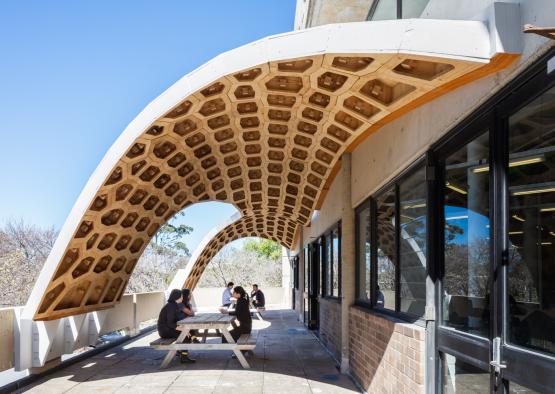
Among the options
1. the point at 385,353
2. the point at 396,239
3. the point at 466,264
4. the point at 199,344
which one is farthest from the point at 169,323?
the point at 466,264

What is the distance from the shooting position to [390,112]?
21.0 feet

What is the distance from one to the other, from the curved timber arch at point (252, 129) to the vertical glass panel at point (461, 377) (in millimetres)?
2141

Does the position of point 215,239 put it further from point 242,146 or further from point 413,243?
point 413,243

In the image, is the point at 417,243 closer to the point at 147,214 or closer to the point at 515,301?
the point at 515,301

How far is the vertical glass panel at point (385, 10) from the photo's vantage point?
22.9ft

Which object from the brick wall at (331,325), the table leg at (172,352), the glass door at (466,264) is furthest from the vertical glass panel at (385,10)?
the table leg at (172,352)

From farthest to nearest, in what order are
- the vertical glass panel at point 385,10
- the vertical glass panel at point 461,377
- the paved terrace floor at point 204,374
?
the paved terrace floor at point 204,374, the vertical glass panel at point 385,10, the vertical glass panel at point 461,377

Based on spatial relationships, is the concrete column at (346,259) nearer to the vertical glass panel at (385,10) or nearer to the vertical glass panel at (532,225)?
the vertical glass panel at (385,10)

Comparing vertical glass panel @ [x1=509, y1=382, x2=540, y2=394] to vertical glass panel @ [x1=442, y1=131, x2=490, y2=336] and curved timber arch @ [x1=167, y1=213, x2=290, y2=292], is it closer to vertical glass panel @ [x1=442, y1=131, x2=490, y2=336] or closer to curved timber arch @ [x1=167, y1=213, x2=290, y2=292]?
vertical glass panel @ [x1=442, y1=131, x2=490, y2=336]

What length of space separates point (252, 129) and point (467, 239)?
5.65 metres

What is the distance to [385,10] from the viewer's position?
7.38 metres

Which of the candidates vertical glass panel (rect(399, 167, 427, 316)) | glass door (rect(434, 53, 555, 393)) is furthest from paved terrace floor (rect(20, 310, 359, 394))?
glass door (rect(434, 53, 555, 393))

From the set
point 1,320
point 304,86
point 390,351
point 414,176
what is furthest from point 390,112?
Answer: point 1,320

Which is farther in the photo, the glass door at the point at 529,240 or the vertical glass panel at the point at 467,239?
the vertical glass panel at the point at 467,239
